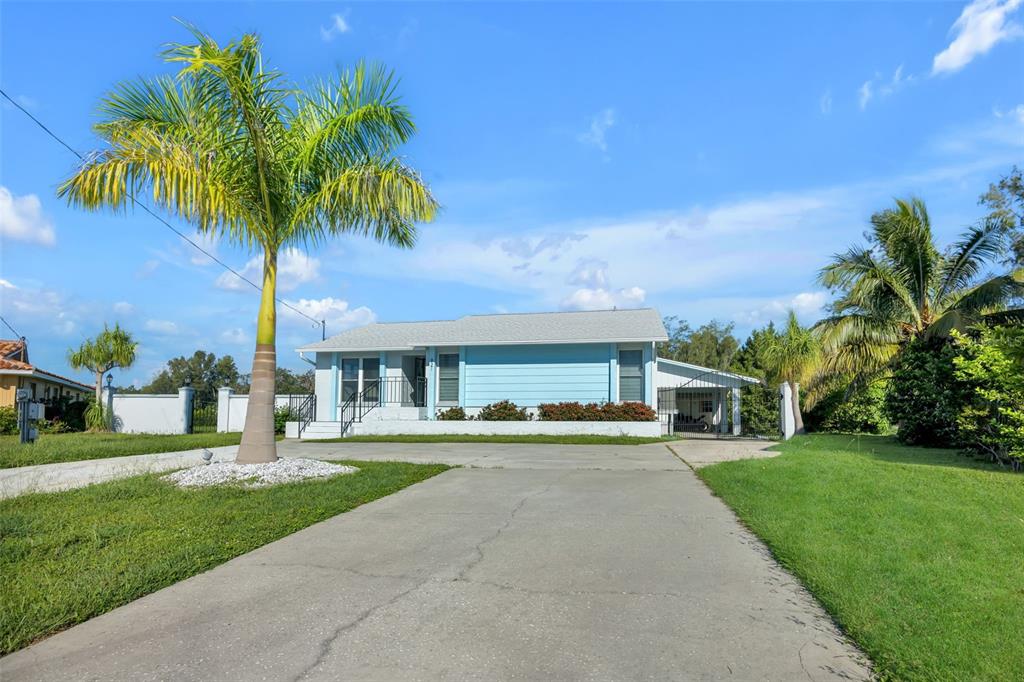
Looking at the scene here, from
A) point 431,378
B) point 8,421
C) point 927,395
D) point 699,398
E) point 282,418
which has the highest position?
point 431,378

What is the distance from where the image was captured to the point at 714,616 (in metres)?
4.20

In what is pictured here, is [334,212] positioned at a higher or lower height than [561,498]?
higher

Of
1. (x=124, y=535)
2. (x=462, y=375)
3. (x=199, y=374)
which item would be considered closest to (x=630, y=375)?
(x=462, y=375)

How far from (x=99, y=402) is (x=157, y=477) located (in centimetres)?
1682

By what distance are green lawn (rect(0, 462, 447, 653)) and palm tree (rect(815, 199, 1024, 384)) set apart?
43.8 feet

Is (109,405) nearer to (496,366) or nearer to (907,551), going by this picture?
(496,366)

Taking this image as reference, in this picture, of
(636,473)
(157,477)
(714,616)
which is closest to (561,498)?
(636,473)

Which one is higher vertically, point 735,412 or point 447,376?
point 447,376

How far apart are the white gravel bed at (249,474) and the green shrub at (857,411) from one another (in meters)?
16.8

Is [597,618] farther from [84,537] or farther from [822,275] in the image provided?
[822,275]

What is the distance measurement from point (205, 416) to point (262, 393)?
17740 millimetres

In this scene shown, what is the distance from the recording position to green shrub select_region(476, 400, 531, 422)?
69.5 feet

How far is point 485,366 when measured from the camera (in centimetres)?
2305

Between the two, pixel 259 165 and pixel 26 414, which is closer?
pixel 259 165
